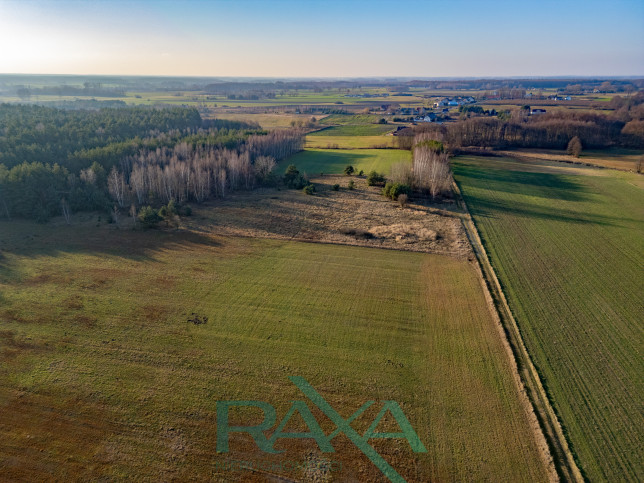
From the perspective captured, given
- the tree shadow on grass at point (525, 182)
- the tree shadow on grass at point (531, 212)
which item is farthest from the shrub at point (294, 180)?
the tree shadow on grass at point (525, 182)

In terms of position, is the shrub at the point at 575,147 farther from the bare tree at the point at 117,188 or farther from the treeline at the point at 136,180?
the bare tree at the point at 117,188

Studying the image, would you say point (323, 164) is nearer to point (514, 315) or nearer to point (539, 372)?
point (514, 315)

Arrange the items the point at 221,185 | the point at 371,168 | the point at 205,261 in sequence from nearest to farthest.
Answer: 1. the point at 205,261
2. the point at 221,185
3. the point at 371,168

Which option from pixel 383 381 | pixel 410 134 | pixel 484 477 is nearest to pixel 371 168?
pixel 410 134

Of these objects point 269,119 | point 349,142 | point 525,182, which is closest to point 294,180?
point 525,182

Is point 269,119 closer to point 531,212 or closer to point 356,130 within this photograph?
point 356,130

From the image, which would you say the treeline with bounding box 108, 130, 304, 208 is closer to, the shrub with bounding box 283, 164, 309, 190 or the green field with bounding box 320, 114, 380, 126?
the shrub with bounding box 283, 164, 309, 190
